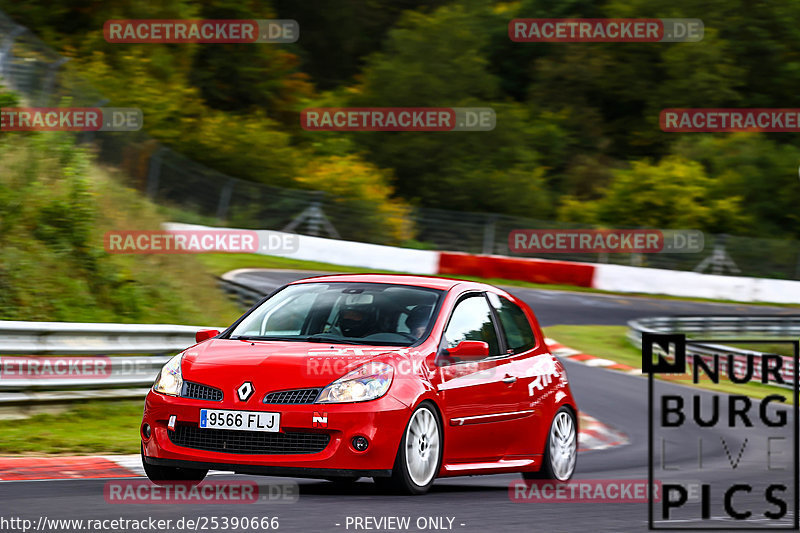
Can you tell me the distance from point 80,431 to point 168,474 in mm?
3232

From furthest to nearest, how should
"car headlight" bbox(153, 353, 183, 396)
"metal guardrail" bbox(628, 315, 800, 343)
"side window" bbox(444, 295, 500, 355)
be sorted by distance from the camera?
"metal guardrail" bbox(628, 315, 800, 343) < "side window" bbox(444, 295, 500, 355) < "car headlight" bbox(153, 353, 183, 396)

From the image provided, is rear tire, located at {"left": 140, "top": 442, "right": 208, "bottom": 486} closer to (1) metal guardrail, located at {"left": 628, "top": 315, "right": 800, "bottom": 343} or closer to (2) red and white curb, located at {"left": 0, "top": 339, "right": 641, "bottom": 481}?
(2) red and white curb, located at {"left": 0, "top": 339, "right": 641, "bottom": 481}

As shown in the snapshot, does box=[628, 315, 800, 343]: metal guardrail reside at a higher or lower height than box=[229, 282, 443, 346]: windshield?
higher

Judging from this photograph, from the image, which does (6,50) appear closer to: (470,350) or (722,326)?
(470,350)

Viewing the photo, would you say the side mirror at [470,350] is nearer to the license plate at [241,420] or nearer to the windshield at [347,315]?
the windshield at [347,315]

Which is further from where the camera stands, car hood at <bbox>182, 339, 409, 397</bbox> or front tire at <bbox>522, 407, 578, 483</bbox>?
front tire at <bbox>522, 407, 578, 483</bbox>

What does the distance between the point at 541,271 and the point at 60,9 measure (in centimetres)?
2239

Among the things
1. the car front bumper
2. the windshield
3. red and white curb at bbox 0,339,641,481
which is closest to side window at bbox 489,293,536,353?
the windshield

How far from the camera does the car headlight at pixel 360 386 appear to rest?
6980mm

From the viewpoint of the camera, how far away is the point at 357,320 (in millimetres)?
7965

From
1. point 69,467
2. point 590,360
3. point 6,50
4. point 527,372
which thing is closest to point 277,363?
point 69,467

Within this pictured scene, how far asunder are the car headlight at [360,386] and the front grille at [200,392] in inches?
24.0

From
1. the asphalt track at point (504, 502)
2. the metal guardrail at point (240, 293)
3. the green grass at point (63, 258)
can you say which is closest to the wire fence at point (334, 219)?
the metal guardrail at point (240, 293)

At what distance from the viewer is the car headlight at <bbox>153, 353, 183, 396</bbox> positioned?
7.26 meters
